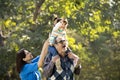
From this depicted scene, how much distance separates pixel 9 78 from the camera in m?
14.9

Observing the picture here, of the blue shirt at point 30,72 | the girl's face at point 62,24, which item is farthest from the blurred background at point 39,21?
the girl's face at point 62,24

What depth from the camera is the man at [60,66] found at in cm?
402

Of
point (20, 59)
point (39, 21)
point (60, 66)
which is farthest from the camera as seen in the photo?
point (39, 21)

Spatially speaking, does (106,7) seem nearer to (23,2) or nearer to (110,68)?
(23,2)

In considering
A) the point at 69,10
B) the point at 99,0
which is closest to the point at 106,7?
the point at 99,0

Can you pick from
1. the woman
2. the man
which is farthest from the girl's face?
the woman

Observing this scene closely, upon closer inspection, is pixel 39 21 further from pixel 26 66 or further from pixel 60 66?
pixel 60 66

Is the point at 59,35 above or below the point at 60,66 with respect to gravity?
above

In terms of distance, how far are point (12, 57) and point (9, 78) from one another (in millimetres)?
1448

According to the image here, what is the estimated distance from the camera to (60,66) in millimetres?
4031

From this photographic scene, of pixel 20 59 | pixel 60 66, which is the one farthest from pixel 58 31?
pixel 20 59

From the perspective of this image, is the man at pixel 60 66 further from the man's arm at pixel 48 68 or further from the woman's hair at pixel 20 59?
the woman's hair at pixel 20 59

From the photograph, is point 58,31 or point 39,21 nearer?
point 58,31

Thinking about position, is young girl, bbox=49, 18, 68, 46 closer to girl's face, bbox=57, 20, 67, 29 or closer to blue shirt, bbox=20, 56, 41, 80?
girl's face, bbox=57, 20, 67, 29
